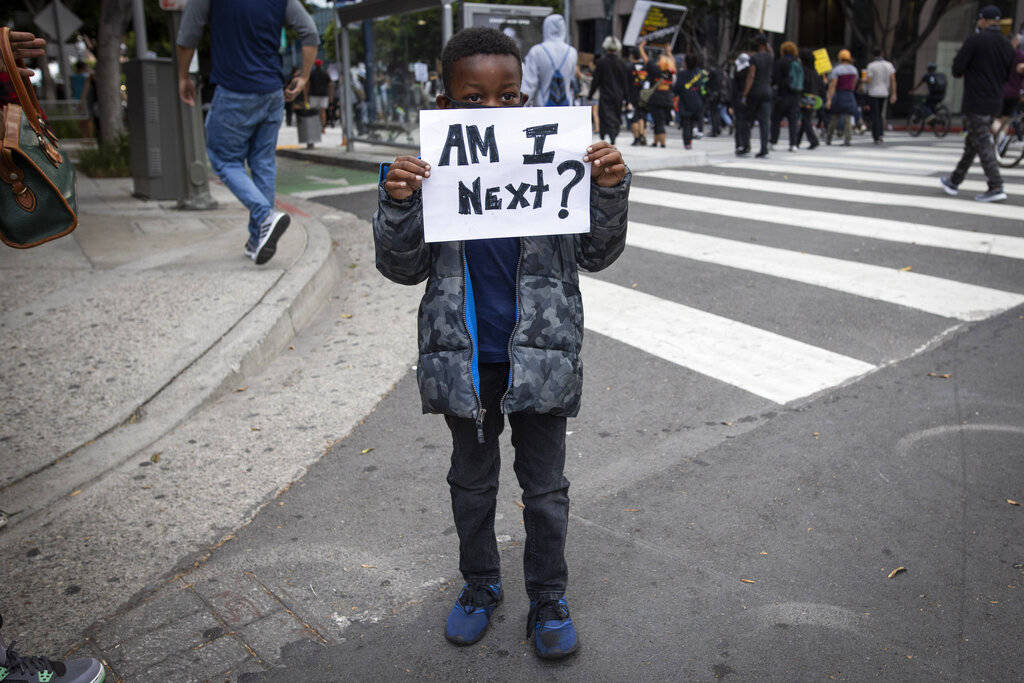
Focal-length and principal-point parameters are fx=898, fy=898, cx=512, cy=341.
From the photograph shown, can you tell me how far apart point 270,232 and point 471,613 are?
157 inches

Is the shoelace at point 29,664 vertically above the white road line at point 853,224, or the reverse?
the white road line at point 853,224

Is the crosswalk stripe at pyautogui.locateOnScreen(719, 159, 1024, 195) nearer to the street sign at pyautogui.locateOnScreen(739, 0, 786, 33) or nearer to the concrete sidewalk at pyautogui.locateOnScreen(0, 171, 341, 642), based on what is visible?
the street sign at pyautogui.locateOnScreen(739, 0, 786, 33)

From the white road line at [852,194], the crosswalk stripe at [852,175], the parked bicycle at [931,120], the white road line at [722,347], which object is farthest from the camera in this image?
the parked bicycle at [931,120]

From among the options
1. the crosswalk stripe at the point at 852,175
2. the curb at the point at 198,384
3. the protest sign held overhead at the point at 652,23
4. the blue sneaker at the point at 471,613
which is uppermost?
the protest sign held overhead at the point at 652,23

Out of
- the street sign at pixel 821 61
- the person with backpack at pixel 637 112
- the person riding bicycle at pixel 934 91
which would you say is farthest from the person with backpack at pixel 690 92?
the person riding bicycle at pixel 934 91

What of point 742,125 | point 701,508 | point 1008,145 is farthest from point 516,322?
point 1008,145

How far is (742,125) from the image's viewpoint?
13883mm

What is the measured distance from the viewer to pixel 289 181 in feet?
41.5

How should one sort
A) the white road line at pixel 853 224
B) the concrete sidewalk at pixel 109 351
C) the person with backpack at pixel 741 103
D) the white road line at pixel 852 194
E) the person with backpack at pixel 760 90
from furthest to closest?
1. the person with backpack at pixel 741 103
2. the person with backpack at pixel 760 90
3. the white road line at pixel 852 194
4. the white road line at pixel 853 224
5. the concrete sidewalk at pixel 109 351

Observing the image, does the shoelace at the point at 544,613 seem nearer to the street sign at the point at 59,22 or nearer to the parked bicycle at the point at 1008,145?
the parked bicycle at the point at 1008,145

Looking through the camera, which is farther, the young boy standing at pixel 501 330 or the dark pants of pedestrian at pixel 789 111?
the dark pants of pedestrian at pixel 789 111

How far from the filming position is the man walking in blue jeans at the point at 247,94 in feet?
19.4

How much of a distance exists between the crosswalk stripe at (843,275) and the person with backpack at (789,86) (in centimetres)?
740

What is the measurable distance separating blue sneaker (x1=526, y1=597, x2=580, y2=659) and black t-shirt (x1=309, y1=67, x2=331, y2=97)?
18178 mm
